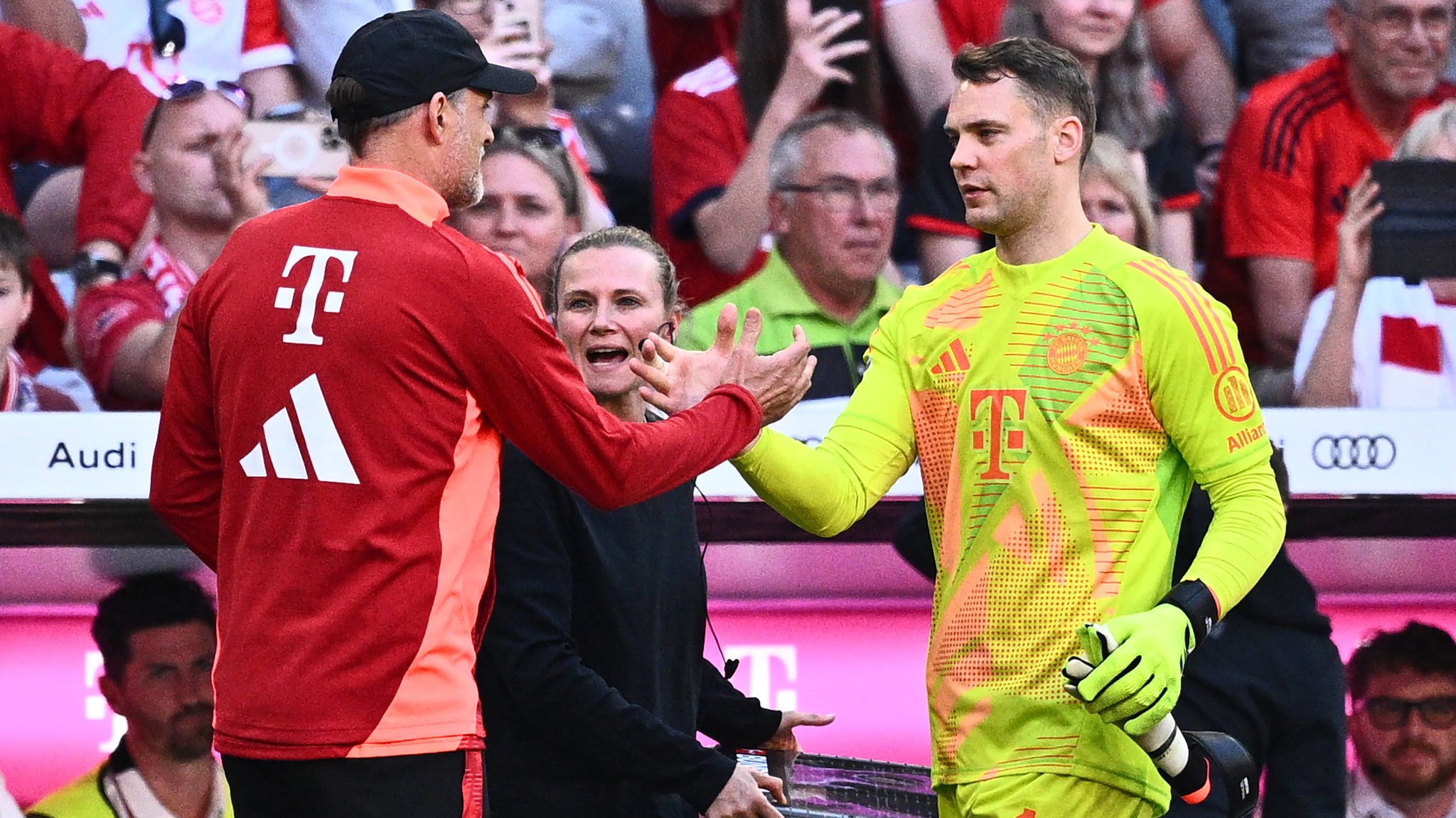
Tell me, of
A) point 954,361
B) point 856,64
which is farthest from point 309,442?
point 856,64

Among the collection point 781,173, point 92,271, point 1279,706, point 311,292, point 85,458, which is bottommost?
point 1279,706

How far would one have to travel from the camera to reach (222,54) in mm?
4520

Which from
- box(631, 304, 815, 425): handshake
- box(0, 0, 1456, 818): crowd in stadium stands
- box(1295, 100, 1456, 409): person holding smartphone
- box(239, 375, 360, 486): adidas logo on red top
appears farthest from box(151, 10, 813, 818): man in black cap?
box(1295, 100, 1456, 409): person holding smartphone

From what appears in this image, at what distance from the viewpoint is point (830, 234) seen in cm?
460

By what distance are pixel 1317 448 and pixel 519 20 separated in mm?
2318

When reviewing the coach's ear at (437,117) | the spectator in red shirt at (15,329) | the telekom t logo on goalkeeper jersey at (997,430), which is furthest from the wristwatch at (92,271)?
the telekom t logo on goalkeeper jersey at (997,430)

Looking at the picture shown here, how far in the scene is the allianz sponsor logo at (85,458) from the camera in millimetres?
4137

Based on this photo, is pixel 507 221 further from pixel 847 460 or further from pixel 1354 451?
pixel 1354 451

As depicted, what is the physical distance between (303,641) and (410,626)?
125 mm

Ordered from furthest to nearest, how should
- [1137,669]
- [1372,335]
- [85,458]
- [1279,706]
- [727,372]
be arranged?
[1372,335] → [85,458] → [1279,706] → [727,372] → [1137,669]

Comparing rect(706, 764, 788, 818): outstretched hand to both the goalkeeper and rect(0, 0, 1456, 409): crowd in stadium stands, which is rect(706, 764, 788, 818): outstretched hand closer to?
the goalkeeper

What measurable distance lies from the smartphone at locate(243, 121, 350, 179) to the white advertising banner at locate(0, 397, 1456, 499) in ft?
2.36

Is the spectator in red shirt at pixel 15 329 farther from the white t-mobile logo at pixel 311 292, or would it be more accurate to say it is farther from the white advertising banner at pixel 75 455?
the white t-mobile logo at pixel 311 292

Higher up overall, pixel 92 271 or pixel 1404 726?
pixel 92 271
